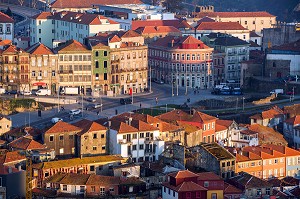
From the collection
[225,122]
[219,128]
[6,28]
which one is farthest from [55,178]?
[6,28]

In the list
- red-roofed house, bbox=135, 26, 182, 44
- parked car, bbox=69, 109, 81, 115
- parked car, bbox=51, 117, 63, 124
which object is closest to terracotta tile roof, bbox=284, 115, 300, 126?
parked car, bbox=69, 109, 81, 115

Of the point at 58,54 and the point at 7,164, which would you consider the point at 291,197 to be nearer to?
the point at 7,164

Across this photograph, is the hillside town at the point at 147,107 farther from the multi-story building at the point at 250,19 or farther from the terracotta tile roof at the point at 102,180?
the multi-story building at the point at 250,19

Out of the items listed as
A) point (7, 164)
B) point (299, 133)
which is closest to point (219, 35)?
point (299, 133)

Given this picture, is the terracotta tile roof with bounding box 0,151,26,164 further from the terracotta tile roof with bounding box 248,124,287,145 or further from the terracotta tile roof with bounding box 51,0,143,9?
the terracotta tile roof with bounding box 51,0,143,9

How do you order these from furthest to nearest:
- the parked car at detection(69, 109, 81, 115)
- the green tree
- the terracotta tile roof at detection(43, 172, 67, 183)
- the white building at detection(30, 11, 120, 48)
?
the green tree
the white building at detection(30, 11, 120, 48)
the parked car at detection(69, 109, 81, 115)
the terracotta tile roof at detection(43, 172, 67, 183)

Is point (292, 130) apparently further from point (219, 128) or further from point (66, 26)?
point (66, 26)

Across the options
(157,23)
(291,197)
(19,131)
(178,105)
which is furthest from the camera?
(157,23)

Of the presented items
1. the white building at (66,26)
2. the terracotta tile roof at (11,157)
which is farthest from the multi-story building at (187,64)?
the terracotta tile roof at (11,157)
